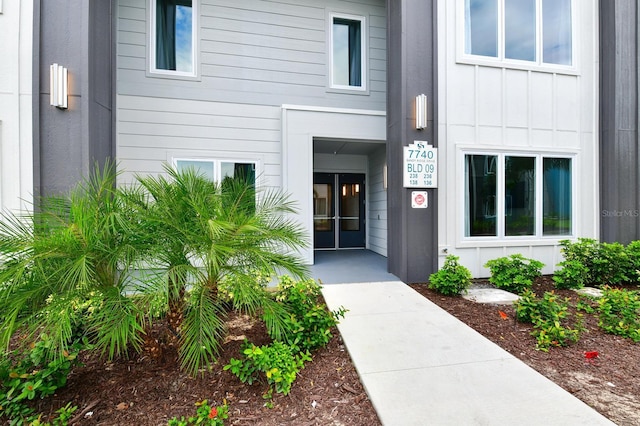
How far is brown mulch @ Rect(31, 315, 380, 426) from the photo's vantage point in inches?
76.4

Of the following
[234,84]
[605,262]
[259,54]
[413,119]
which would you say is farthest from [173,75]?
[605,262]

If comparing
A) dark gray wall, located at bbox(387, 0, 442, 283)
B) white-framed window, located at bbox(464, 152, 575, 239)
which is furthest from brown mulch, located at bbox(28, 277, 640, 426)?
white-framed window, located at bbox(464, 152, 575, 239)

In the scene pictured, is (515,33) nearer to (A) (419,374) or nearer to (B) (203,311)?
(A) (419,374)

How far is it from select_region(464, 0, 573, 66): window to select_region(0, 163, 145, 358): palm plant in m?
6.03

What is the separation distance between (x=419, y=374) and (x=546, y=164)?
5293 millimetres

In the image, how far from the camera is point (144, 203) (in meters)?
2.30

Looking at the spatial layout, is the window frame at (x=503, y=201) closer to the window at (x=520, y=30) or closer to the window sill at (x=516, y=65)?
the window sill at (x=516, y=65)

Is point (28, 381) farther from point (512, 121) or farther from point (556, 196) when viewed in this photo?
point (556, 196)

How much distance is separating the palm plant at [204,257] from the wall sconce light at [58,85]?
122 inches

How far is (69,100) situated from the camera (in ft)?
13.8

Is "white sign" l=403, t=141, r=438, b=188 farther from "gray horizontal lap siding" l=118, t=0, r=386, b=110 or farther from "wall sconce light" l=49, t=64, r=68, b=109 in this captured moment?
"wall sconce light" l=49, t=64, r=68, b=109

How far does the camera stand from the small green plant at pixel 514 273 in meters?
4.63

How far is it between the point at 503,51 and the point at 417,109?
218 cm

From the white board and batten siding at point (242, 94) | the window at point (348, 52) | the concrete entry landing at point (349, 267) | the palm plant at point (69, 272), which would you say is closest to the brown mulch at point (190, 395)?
the palm plant at point (69, 272)
